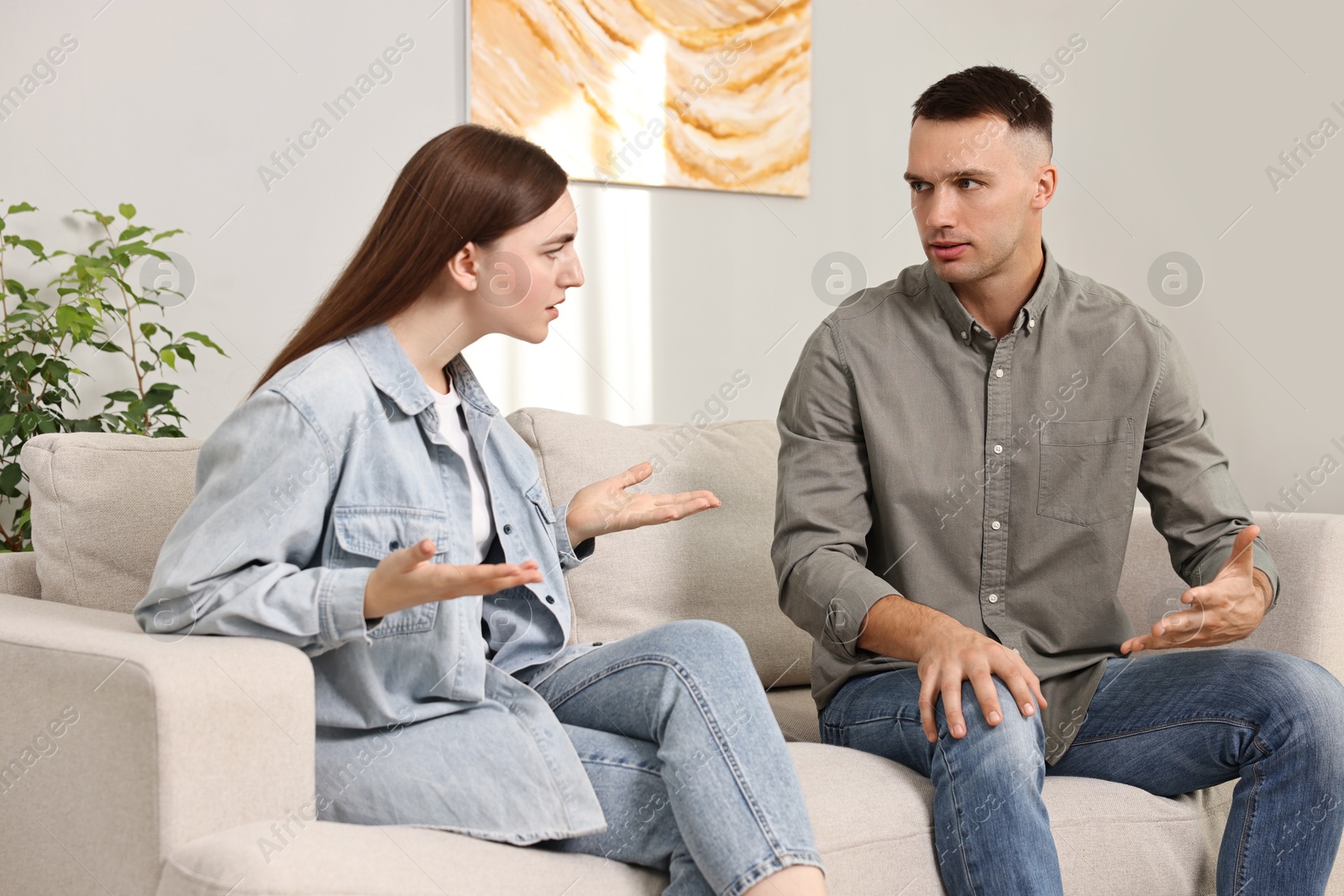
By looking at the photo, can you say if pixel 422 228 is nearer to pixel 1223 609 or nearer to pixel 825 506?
pixel 825 506

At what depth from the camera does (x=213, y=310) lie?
2342 mm

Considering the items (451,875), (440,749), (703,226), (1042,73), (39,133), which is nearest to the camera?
(451,875)

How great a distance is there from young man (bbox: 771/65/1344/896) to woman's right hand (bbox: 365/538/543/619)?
576mm

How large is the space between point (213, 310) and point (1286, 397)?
2637 millimetres

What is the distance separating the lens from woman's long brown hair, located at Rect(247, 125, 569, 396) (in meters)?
1.31

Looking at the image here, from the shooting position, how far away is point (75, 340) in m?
2.02

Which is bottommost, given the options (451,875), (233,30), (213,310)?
(451,875)

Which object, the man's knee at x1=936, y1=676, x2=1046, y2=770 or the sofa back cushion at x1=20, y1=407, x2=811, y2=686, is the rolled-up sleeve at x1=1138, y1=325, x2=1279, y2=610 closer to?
the man's knee at x1=936, y1=676, x2=1046, y2=770

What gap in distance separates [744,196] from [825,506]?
162 cm

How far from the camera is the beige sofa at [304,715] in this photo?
0.98 meters

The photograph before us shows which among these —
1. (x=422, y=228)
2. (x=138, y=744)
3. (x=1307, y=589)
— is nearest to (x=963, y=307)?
(x=1307, y=589)

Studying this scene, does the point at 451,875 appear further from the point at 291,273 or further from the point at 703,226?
the point at 703,226

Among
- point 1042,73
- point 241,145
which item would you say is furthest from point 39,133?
point 1042,73

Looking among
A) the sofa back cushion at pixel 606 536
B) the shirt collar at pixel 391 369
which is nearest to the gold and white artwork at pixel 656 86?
the sofa back cushion at pixel 606 536
